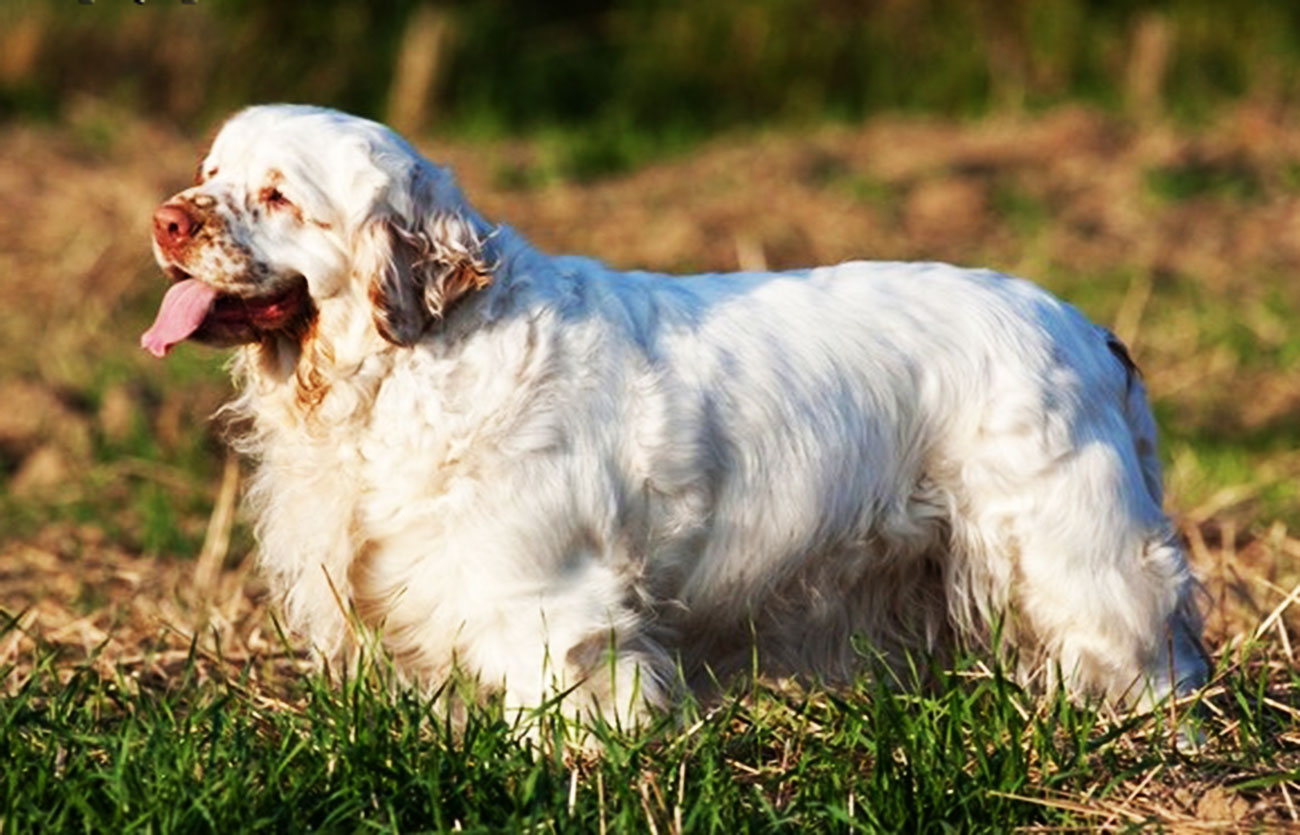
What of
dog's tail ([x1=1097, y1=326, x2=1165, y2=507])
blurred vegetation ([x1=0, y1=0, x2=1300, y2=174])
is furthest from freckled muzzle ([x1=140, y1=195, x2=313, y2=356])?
blurred vegetation ([x1=0, y1=0, x2=1300, y2=174])

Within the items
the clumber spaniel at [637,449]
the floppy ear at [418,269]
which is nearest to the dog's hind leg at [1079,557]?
the clumber spaniel at [637,449]

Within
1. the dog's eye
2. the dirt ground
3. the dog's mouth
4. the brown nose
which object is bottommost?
the dirt ground

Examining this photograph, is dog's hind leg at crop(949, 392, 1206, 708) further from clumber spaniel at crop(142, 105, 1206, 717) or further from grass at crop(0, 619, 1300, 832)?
grass at crop(0, 619, 1300, 832)

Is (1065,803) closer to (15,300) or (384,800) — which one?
(384,800)

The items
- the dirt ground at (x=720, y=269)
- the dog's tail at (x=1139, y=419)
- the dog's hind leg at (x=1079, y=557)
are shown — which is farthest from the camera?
the dirt ground at (x=720, y=269)

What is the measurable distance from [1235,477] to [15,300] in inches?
234

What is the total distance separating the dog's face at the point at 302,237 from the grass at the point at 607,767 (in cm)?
67

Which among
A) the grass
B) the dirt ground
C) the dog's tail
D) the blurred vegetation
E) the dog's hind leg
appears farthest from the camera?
the blurred vegetation

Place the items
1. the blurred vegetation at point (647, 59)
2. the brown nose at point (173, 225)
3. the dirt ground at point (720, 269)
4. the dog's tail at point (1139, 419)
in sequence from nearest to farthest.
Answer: the brown nose at point (173, 225)
the dog's tail at point (1139, 419)
the dirt ground at point (720, 269)
the blurred vegetation at point (647, 59)

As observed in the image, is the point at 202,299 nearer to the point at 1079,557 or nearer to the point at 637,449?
the point at 637,449

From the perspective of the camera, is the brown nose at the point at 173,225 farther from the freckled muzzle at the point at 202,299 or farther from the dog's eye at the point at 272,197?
the dog's eye at the point at 272,197

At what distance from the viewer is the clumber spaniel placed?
4301mm

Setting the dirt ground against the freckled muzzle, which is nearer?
the freckled muzzle

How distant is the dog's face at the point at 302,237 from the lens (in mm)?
4238
